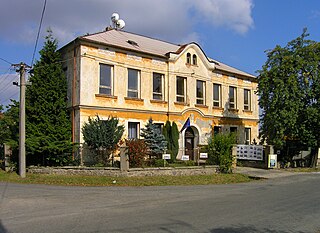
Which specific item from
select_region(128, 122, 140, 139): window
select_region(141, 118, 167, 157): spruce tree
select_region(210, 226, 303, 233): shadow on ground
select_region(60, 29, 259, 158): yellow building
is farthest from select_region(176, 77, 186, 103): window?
select_region(210, 226, 303, 233): shadow on ground

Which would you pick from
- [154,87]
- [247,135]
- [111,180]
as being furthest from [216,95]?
[111,180]

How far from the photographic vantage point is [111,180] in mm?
17094

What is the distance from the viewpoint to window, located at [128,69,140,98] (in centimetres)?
2414

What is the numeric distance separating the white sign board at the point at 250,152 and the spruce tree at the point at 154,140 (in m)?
7.67

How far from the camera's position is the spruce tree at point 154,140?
2144 centimetres

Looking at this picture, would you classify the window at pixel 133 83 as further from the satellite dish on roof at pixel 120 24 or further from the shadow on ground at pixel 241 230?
the shadow on ground at pixel 241 230

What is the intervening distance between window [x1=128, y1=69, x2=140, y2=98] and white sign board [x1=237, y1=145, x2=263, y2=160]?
9.14 meters

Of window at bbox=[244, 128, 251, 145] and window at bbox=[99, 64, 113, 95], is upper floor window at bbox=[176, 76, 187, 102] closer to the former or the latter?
window at bbox=[99, 64, 113, 95]

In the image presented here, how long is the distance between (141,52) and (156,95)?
3.35m

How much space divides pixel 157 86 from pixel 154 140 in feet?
18.3

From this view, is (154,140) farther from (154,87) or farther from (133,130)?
(154,87)

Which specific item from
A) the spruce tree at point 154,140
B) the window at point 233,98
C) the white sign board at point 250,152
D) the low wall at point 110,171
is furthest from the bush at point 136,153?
the window at point 233,98

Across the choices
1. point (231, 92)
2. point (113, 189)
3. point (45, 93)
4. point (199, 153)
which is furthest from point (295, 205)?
point (231, 92)

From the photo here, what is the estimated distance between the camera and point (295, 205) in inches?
422
